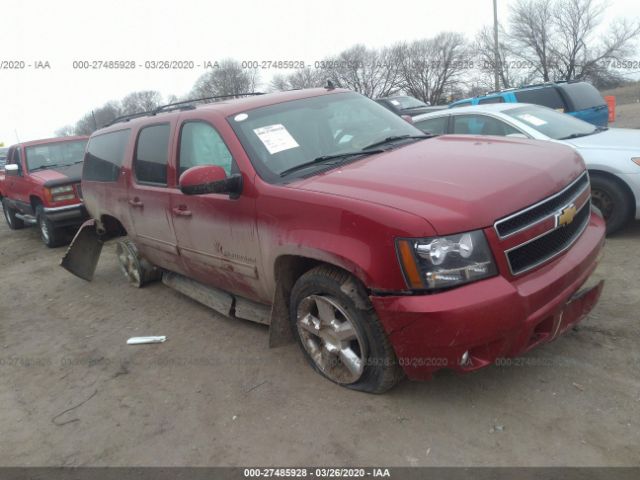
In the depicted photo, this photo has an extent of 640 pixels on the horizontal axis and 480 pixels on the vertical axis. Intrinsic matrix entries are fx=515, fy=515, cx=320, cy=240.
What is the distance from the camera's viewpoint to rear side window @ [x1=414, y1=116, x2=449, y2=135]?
6.89 m

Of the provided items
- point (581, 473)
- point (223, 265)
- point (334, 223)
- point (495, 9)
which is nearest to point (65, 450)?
point (223, 265)

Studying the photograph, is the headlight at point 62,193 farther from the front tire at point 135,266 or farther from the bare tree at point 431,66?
the bare tree at point 431,66

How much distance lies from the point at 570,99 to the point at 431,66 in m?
51.5

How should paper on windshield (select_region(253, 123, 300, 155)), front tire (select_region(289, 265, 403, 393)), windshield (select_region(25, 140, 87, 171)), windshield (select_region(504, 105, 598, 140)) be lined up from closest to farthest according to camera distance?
front tire (select_region(289, 265, 403, 393)) < paper on windshield (select_region(253, 123, 300, 155)) < windshield (select_region(504, 105, 598, 140)) < windshield (select_region(25, 140, 87, 171))

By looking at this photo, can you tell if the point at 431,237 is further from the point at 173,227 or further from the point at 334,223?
the point at 173,227

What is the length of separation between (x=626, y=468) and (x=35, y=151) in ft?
33.7

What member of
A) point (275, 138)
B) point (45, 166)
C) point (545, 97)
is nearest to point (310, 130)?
point (275, 138)

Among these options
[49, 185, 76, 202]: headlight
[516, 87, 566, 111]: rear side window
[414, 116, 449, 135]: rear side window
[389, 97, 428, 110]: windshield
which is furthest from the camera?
[389, 97, 428, 110]: windshield

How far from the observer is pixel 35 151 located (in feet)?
31.6

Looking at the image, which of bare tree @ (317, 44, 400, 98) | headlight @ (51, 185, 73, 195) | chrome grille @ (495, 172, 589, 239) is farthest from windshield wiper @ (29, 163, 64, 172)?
bare tree @ (317, 44, 400, 98)

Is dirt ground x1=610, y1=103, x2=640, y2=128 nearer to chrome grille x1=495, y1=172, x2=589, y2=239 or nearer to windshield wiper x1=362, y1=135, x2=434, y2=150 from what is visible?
windshield wiper x1=362, y1=135, x2=434, y2=150

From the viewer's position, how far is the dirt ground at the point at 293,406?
2.69m

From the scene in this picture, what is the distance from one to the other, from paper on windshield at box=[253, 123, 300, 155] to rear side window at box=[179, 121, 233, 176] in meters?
0.26

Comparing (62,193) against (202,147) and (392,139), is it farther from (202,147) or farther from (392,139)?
(392,139)
